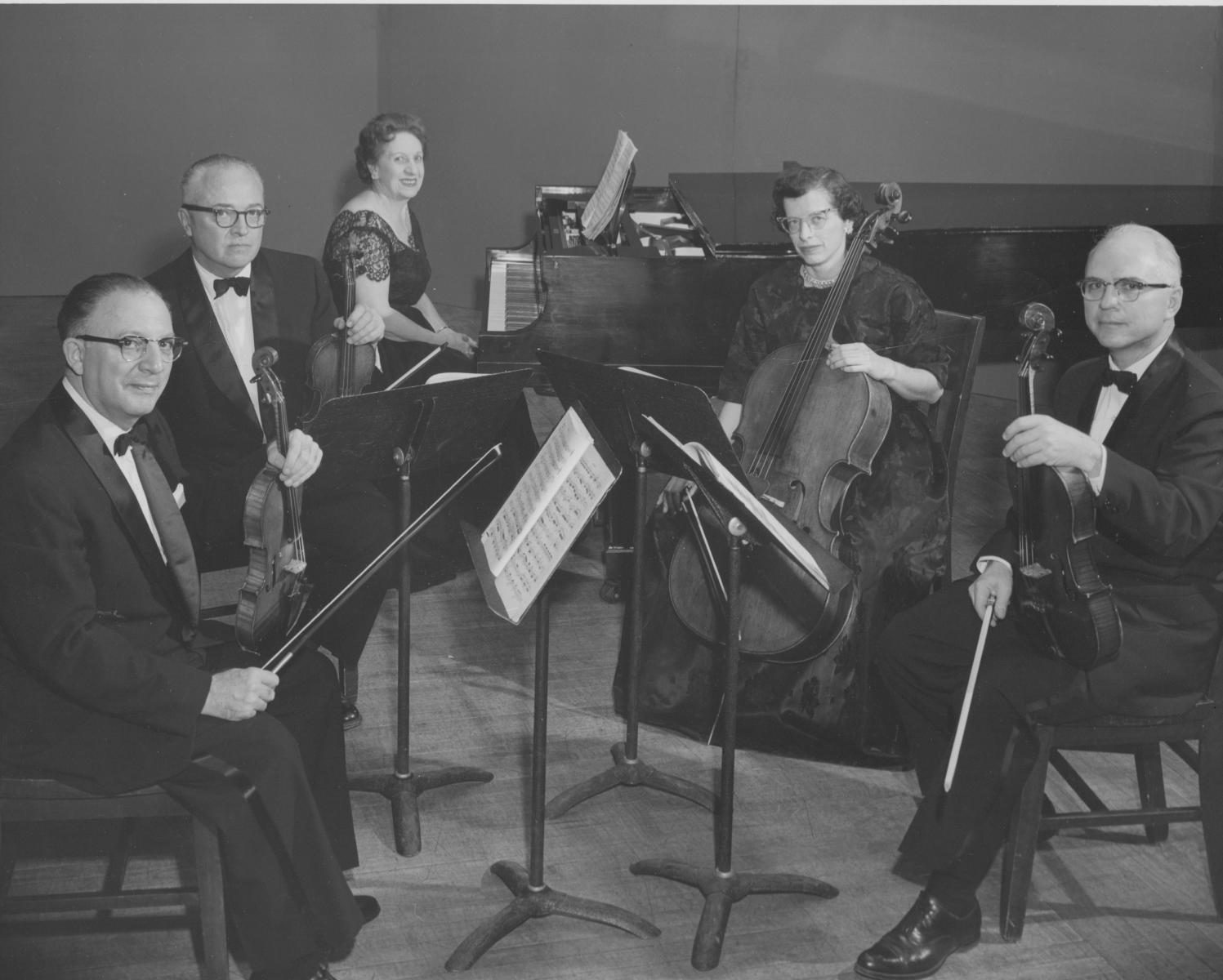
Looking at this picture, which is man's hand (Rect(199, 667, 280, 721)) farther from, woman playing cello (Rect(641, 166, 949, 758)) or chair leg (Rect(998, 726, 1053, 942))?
chair leg (Rect(998, 726, 1053, 942))

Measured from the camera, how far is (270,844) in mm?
2260

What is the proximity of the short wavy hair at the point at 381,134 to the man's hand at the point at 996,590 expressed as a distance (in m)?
2.28

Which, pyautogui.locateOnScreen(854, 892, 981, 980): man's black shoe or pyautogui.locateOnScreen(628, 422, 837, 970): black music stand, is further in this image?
pyautogui.locateOnScreen(854, 892, 981, 980): man's black shoe

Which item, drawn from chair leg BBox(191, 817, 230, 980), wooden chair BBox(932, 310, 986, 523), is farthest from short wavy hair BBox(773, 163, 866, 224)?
chair leg BBox(191, 817, 230, 980)

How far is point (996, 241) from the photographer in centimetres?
419

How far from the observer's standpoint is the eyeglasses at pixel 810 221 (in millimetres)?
3172

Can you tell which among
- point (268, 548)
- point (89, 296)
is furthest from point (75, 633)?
point (89, 296)

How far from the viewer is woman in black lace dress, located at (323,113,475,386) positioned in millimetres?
4043

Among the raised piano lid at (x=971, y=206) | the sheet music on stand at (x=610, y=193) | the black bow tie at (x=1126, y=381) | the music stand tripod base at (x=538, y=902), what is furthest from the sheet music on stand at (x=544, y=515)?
the sheet music on stand at (x=610, y=193)

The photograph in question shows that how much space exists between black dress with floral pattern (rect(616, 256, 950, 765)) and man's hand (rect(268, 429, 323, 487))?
3.17 feet

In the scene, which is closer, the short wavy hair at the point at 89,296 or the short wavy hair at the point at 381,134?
the short wavy hair at the point at 89,296

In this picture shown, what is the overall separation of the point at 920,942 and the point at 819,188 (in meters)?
1.66

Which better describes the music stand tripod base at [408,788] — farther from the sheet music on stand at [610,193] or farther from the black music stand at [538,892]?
the sheet music on stand at [610,193]

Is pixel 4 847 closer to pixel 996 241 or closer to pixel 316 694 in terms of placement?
pixel 316 694
